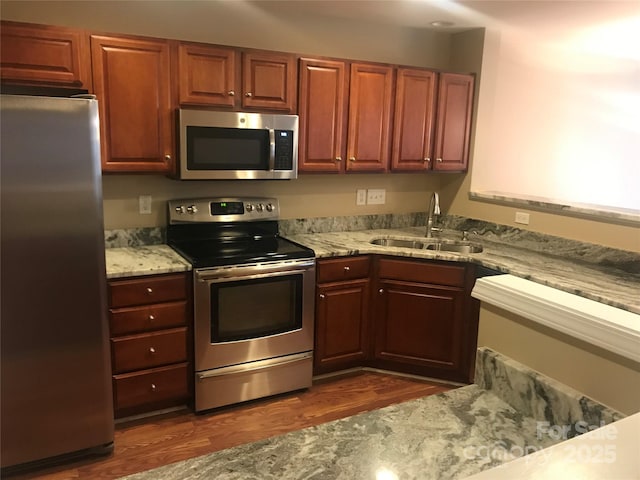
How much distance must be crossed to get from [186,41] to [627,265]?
9.04 feet

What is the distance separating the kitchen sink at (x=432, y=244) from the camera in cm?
367

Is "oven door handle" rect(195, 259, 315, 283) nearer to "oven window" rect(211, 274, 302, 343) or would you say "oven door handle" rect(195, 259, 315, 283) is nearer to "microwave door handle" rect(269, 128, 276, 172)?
"oven window" rect(211, 274, 302, 343)

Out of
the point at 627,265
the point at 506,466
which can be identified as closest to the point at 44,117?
the point at 506,466

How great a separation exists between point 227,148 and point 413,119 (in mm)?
1349

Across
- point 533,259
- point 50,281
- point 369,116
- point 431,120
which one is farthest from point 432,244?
point 50,281

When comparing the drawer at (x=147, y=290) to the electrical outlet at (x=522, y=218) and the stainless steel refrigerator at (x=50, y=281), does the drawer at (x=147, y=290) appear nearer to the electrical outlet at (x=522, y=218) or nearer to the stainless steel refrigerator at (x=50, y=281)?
the stainless steel refrigerator at (x=50, y=281)

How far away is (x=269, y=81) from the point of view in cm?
308

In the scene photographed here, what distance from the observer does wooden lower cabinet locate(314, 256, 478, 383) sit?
3221mm

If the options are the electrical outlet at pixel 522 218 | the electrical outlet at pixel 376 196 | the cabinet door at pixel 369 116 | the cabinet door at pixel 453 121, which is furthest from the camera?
the electrical outlet at pixel 376 196

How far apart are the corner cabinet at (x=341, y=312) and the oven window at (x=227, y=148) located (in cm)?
74

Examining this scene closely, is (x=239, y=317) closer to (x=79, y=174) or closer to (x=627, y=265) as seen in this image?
(x=79, y=174)

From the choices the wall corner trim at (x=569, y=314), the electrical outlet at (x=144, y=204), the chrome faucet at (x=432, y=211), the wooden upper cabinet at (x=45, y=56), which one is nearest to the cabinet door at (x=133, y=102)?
the wooden upper cabinet at (x=45, y=56)

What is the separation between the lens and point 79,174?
7.27 ft

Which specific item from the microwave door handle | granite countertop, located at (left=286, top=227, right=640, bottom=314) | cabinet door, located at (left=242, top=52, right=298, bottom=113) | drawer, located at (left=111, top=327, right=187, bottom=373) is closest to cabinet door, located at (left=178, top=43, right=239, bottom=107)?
cabinet door, located at (left=242, top=52, right=298, bottom=113)
